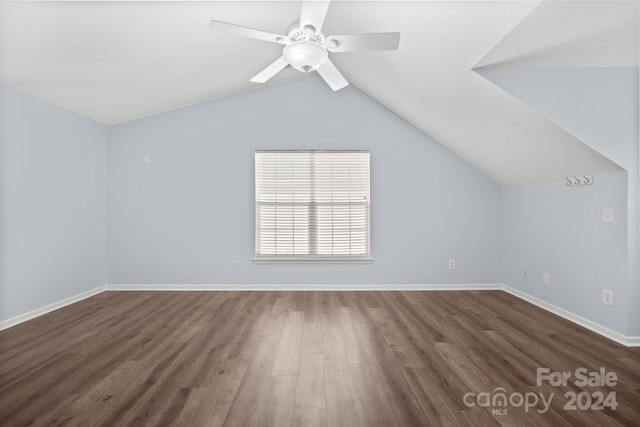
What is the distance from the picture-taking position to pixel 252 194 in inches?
171

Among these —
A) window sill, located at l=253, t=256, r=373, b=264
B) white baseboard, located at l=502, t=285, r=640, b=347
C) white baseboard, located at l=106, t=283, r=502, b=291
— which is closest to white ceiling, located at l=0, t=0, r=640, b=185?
white baseboard, located at l=502, t=285, r=640, b=347

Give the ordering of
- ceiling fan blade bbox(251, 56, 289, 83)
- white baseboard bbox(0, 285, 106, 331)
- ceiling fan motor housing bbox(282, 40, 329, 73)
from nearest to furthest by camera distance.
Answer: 1. ceiling fan motor housing bbox(282, 40, 329, 73)
2. ceiling fan blade bbox(251, 56, 289, 83)
3. white baseboard bbox(0, 285, 106, 331)

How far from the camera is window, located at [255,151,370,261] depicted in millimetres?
4379

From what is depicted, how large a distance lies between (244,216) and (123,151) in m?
1.99

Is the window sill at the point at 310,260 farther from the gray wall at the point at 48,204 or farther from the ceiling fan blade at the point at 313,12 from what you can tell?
the ceiling fan blade at the point at 313,12

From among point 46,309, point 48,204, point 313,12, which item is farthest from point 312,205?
point 46,309

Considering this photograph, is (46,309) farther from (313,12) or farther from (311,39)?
(313,12)

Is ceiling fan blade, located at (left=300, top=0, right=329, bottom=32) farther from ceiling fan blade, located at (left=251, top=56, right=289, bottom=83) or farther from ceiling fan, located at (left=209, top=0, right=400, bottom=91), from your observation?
ceiling fan blade, located at (left=251, top=56, right=289, bottom=83)

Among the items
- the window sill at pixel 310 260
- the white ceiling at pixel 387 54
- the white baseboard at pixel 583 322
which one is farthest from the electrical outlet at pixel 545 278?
the window sill at pixel 310 260

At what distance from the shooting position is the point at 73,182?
377 centimetres

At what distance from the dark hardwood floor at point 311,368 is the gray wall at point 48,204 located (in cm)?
43

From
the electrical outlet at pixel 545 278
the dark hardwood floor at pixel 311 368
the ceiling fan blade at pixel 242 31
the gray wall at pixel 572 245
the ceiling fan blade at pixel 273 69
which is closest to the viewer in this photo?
the dark hardwood floor at pixel 311 368

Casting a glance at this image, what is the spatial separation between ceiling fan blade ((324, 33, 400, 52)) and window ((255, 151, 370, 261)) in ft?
7.42

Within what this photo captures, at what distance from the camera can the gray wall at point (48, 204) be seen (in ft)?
9.84
